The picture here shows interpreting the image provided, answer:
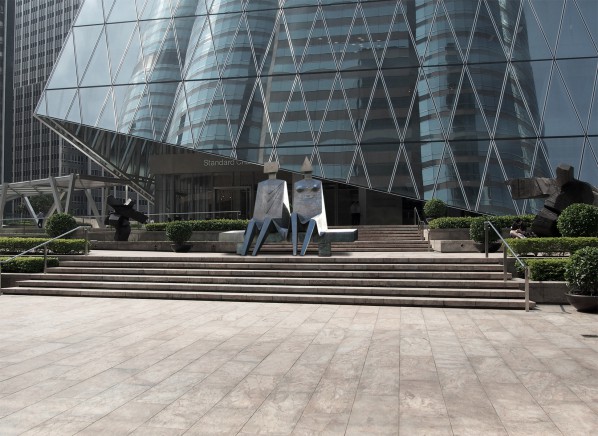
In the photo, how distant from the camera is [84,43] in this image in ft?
103

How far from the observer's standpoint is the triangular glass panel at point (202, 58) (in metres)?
28.7

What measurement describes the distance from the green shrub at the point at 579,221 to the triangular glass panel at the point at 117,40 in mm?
26472

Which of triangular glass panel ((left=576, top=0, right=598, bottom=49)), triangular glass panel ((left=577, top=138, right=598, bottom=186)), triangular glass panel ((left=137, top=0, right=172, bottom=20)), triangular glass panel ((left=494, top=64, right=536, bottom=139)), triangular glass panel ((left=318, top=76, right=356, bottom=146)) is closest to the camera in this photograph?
triangular glass panel ((left=577, top=138, right=598, bottom=186))

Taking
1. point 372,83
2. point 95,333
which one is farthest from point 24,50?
point 95,333

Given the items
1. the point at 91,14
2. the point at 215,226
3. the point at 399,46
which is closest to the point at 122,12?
the point at 91,14

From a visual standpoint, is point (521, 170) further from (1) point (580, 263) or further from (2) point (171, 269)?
(2) point (171, 269)

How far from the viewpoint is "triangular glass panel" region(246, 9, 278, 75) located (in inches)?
1121

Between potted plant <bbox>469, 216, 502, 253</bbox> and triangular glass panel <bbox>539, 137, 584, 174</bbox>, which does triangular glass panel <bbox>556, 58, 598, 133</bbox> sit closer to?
triangular glass panel <bbox>539, 137, 584, 174</bbox>

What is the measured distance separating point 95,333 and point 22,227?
23.9 meters

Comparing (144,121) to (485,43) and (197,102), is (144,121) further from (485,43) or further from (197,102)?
(485,43)

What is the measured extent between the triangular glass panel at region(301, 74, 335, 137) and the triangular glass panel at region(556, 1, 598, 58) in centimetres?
1228

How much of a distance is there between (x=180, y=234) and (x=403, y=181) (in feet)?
39.9

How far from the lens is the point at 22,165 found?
348 feet

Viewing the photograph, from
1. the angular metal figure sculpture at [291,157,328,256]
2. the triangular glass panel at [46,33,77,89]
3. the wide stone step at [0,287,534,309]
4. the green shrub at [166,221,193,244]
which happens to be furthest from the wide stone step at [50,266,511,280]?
the triangular glass panel at [46,33,77,89]
